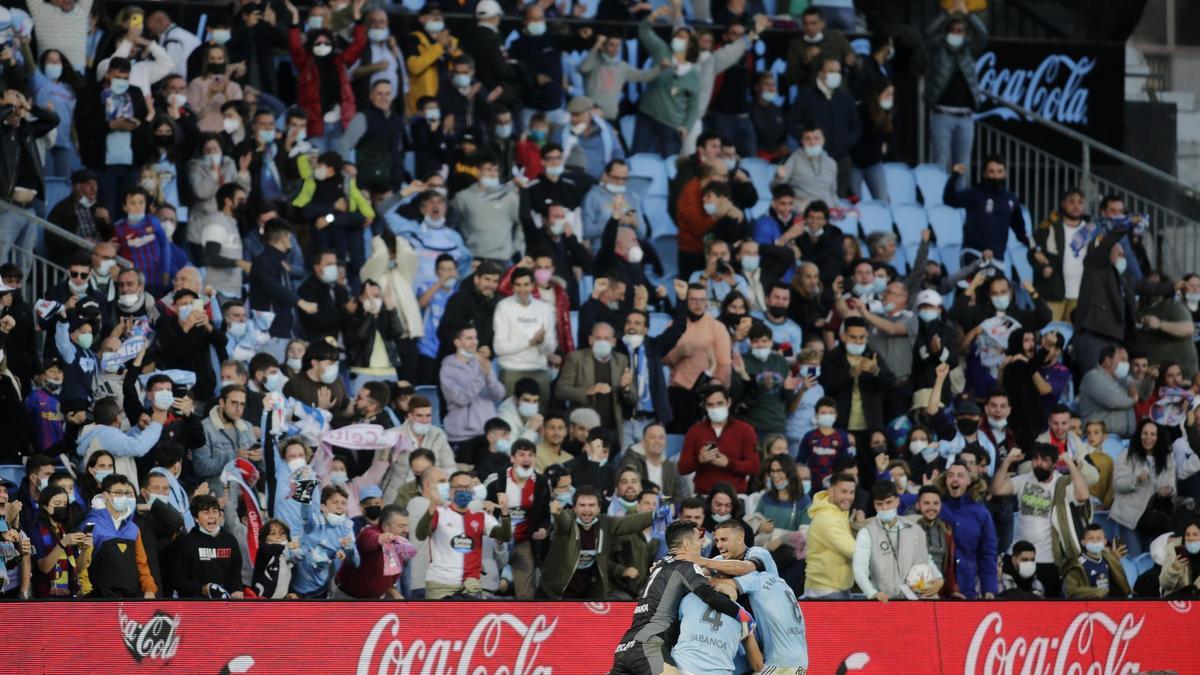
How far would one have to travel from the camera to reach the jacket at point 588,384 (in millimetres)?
18984

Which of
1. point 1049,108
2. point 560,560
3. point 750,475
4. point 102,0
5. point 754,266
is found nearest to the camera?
point 560,560

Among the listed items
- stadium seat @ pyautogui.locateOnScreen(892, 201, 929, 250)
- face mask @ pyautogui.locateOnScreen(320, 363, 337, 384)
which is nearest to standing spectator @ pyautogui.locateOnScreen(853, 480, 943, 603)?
face mask @ pyautogui.locateOnScreen(320, 363, 337, 384)

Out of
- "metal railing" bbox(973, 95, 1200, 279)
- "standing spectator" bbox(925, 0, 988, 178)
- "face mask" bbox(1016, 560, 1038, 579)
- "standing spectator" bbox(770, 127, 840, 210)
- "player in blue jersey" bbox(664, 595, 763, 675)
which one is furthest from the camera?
"metal railing" bbox(973, 95, 1200, 279)

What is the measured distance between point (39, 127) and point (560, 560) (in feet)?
21.3

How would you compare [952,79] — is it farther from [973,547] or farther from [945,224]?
[973,547]

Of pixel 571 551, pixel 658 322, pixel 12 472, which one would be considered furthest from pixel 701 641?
pixel 658 322

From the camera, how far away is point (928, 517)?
58.1 ft

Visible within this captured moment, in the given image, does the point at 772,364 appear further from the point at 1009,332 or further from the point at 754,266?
the point at 1009,332

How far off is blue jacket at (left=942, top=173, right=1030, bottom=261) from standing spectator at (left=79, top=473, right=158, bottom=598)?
10707 millimetres

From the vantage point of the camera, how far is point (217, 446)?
16.9 m

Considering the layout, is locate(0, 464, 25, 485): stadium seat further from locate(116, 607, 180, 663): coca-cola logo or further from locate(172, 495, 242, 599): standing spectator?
locate(116, 607, 180, 663): coca-cola logo

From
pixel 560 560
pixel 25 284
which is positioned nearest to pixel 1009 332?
pixel 560 560

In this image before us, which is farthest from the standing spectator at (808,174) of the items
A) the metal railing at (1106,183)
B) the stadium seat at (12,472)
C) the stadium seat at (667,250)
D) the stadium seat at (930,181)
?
the stadium seat at (12,472)

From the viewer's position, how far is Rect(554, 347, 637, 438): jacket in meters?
19.0
